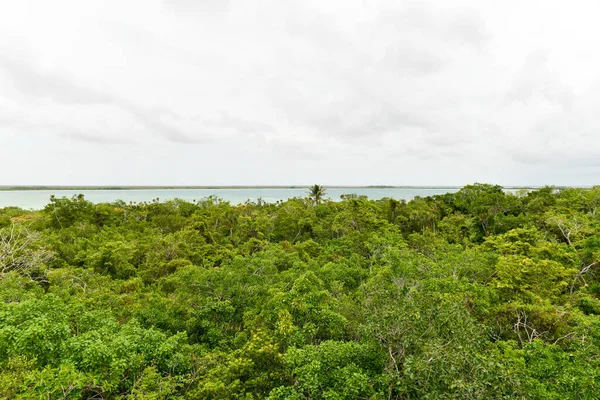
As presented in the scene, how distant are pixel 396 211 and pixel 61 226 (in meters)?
35.9

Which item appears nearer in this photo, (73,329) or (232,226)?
(73,329)

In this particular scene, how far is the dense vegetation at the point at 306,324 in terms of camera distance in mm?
6703

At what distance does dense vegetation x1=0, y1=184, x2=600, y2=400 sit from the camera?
22.0ft

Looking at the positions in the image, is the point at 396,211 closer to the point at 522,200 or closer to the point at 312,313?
the point at 522,200

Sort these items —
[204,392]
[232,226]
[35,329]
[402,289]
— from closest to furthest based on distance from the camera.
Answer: [35,329] → [204,392] → [402,289] → [232,226]

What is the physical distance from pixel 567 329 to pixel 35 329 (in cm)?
1746

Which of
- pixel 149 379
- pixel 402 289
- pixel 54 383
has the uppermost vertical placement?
pixel 402 289

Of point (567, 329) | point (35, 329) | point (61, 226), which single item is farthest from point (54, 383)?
point (61, 226)

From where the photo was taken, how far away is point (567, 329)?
11070 mm

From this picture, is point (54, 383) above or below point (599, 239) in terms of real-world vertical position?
below

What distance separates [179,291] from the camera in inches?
555

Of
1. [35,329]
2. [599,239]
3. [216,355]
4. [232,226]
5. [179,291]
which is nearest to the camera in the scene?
[35,329]

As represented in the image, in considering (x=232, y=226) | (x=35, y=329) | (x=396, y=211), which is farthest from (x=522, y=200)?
(x=35, y=329)

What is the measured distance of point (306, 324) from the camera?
29.7ft
